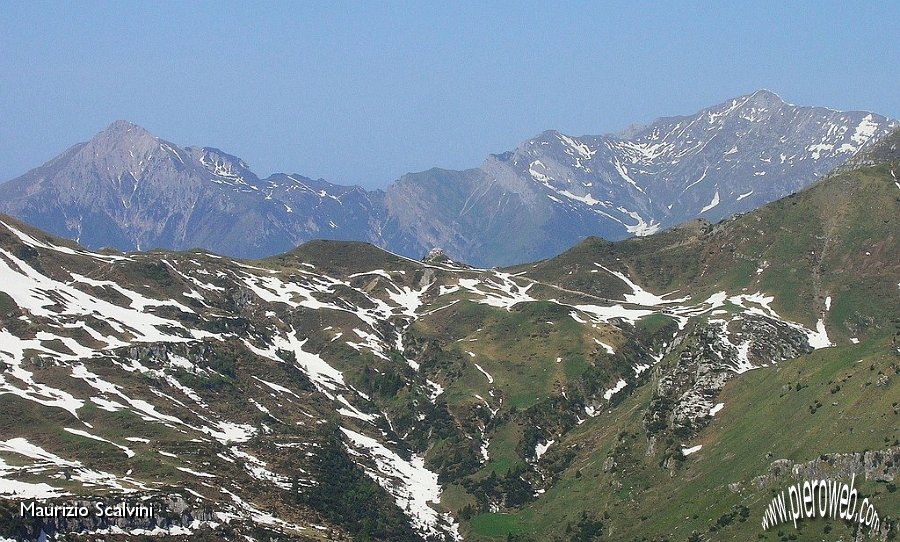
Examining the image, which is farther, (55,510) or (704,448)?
(704,448)

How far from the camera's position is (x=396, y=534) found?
189125 mm

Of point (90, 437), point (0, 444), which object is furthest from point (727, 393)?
point (0, 444)

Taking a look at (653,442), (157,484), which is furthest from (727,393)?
(157,484)

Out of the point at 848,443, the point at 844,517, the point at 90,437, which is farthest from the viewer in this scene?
the point at 90,437

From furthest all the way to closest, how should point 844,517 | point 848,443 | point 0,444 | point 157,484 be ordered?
point 0,444
point 157,484
point 848,443
point 844,517

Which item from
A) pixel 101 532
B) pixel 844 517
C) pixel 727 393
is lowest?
pixel 101 532

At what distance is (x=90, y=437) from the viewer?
19125cm

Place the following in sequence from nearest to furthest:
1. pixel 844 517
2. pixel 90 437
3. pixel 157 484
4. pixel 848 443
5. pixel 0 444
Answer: pixel 844 517 → pixel 848 443 → pixel 157 484 → pixel 0 444 → pixel 90 437

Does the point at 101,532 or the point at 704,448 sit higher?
the point at 704,448

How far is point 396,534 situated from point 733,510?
68.7 meters

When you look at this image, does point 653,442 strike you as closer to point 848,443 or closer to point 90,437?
point 848,443

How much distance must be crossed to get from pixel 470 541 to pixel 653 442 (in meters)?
38.4

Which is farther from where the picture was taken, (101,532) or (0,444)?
(0,444)

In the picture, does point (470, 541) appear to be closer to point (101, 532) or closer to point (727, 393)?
point (727, 393)
